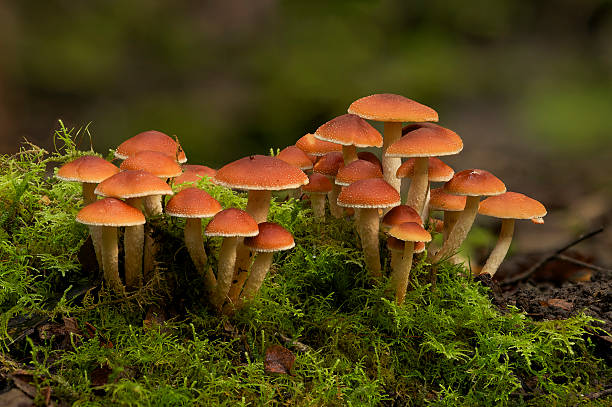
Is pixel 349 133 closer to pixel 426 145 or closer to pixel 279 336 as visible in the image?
pixel 426 145

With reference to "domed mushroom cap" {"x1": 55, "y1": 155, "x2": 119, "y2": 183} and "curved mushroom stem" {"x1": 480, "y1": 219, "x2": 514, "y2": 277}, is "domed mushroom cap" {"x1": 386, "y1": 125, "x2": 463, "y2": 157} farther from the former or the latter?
"domed mushroom cap" {"x1": 55, "y1": 155, "x2": 119, "y2": 183}

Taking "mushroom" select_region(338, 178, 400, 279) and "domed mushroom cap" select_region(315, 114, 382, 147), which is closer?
"mushroom" select_region(338, 178, 400, 279)

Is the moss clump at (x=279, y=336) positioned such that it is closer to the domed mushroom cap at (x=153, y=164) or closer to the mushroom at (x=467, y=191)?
the mushroom at (x=467, y=191)

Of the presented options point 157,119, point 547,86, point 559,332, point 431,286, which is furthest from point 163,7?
point 559,332

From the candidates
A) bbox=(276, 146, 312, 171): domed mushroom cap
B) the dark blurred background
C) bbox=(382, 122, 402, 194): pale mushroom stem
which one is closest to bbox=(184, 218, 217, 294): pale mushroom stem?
bbox=(276, 146, 312, 171): domed mushroom cap

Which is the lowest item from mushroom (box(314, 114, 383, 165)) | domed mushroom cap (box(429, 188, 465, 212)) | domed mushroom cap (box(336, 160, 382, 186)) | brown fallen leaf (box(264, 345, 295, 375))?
brown fallen leaf (box(264, 345, 295, 375))

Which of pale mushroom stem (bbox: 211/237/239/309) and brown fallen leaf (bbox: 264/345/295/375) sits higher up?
pale mushroom stem (bbox: 211/237/239/309)
